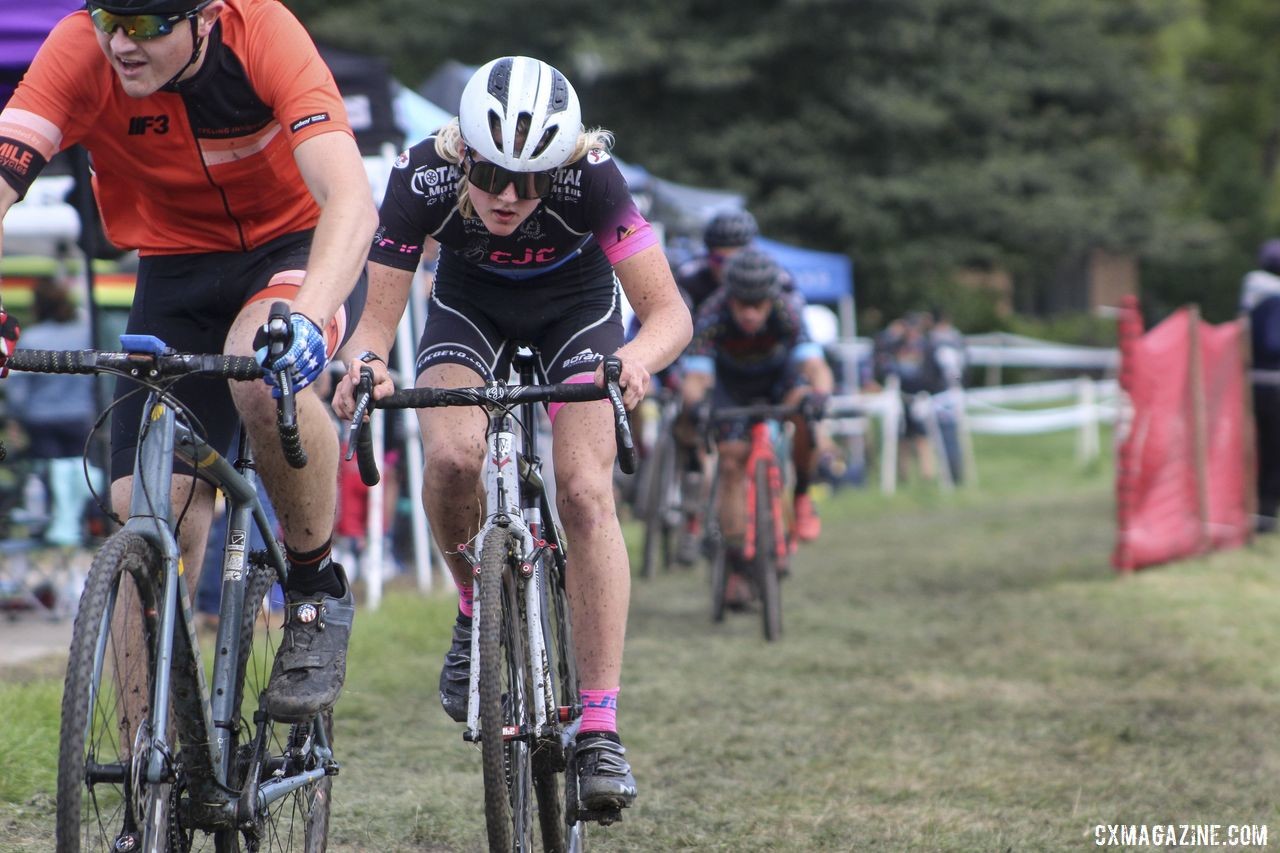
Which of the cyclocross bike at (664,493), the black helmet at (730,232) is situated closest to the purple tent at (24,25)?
the black helmet at (730,232)

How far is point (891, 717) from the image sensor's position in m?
6.55

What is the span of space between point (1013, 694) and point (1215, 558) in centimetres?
477

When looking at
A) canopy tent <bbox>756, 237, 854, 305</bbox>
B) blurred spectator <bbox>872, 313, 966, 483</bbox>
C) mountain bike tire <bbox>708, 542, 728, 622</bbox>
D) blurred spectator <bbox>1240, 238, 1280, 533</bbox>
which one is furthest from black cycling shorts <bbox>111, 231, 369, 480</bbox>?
canopy tent <bbox>756, 237, 854, 305</bbox>

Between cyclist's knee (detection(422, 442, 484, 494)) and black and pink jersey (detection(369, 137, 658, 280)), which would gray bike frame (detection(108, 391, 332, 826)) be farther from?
black and pink jersey (detection(369, 137, 658, 280))

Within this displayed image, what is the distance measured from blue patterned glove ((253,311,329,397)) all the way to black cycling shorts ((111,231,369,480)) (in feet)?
2.13

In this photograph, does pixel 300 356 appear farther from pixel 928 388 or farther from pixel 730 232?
pixel 928 388

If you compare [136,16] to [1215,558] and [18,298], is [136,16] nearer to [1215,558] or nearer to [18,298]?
[1215,558]

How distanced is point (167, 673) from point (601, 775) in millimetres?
1208

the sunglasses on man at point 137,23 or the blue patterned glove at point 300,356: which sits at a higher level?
the sunglasses on man at point 137,23

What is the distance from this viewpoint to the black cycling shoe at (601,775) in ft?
13.3

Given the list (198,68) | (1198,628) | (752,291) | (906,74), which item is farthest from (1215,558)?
(906,74)

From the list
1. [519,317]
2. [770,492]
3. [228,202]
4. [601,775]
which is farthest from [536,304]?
[770,492]

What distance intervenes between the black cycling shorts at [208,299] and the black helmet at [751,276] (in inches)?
187

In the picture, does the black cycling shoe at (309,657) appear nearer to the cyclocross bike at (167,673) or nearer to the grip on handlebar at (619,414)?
the cyclocross bike at (167,673)
